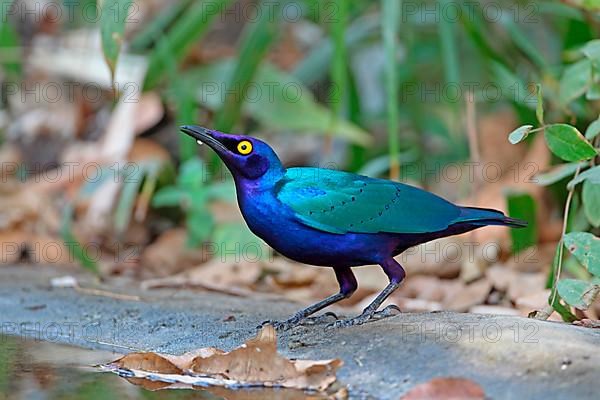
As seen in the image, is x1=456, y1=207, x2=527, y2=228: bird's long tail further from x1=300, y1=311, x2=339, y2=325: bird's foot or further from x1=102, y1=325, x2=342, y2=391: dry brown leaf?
x1=102, y1=325, x2=342, y2=391: dry brown leaf

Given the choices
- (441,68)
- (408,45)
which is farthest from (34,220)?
(441,68)

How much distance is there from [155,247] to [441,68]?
2594 millimetres

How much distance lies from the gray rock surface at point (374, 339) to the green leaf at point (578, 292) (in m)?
0.29

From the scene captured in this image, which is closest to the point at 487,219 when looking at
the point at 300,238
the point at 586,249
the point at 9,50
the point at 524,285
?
the point at 586,249

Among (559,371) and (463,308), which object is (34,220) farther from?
(559,371)

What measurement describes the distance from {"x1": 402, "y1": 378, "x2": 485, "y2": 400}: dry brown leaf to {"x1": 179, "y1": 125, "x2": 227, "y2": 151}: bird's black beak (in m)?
1.24

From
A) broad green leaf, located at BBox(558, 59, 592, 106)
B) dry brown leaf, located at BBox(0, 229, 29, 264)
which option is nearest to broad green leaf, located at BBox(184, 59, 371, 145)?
dry brown leaf, located at BBox(0, 229, 29, 264)

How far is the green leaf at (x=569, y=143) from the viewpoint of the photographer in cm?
333

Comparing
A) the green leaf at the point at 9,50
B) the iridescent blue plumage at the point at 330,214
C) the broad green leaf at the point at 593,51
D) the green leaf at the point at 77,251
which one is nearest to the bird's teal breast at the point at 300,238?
the iridescent blue plumage at the point at 330,214

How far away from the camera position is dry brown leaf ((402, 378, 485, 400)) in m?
2.47

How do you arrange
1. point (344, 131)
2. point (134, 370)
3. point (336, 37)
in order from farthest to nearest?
point (344, 131), point (336, 37), point (134, 370)

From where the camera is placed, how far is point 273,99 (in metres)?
6.54

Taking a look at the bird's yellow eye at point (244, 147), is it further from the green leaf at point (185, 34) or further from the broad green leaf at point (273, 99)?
the broad green leaf at point (273, 99)

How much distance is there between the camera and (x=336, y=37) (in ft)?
17.3
